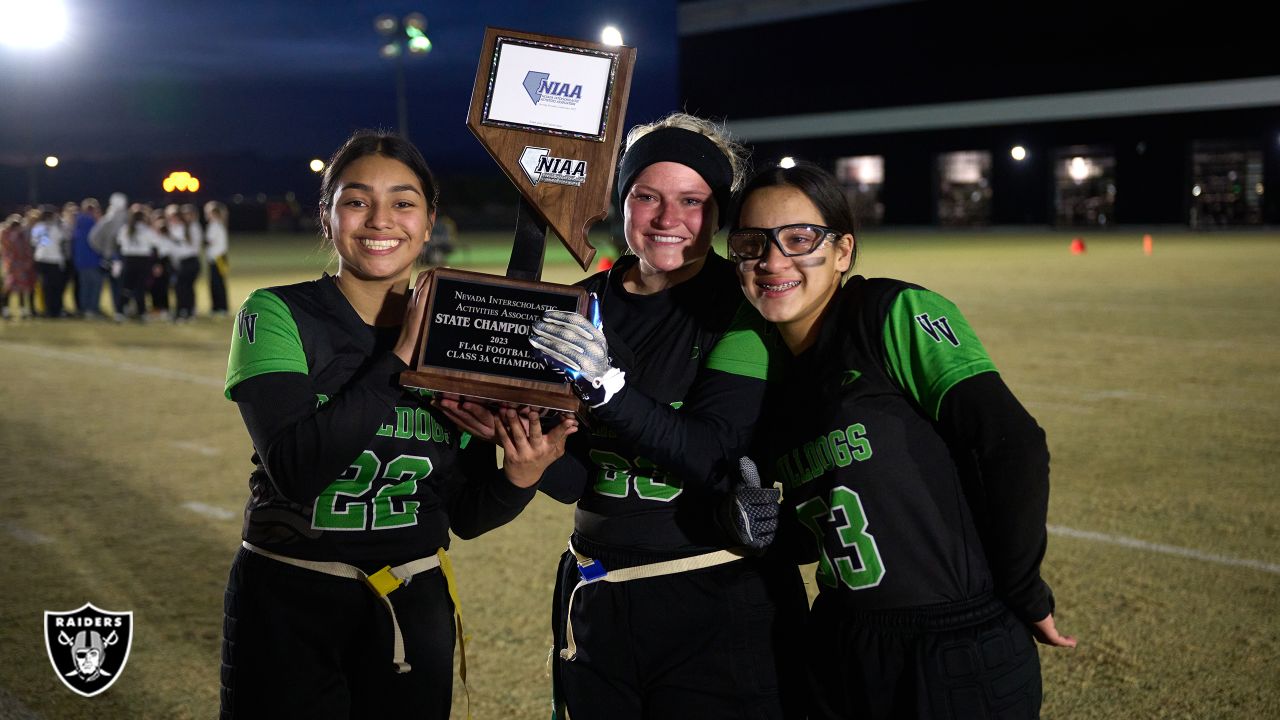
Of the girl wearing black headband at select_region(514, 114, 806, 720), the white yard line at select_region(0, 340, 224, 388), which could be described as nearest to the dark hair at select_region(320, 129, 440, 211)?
the girl wearing black headband at select_region(514, 114, 806, 720)

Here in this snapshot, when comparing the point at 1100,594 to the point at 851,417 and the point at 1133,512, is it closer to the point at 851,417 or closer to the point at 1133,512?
the point at 1133,512

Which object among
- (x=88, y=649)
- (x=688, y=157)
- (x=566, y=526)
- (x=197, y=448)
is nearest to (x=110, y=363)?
(x=197, y=448)

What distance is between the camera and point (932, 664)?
2.17 metres

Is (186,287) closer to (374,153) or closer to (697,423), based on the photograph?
(374,153)

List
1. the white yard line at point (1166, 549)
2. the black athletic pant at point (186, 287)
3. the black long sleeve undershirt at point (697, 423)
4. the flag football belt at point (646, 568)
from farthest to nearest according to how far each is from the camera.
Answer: the black athletic pant at point (186, 287), the white yard line at point (1166, 549), the flag football belt at point (646, 568), the black long sleeve undershirt at point (697, 423)

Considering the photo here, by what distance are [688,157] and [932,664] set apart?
1264 mm

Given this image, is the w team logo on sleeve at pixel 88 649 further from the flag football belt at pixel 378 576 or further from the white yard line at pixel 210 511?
the flag football belt at pixel 378 576

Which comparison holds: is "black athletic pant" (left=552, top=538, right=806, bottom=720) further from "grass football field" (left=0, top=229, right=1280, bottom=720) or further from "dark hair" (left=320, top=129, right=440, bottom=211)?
"grass football field" (left=0, top=229, right=1280, bottom=720)

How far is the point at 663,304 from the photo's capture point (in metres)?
2.67

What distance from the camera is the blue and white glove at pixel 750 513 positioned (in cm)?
233

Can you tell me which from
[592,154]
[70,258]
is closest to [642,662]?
[592,154]

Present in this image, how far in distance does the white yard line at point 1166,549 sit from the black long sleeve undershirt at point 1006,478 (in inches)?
142

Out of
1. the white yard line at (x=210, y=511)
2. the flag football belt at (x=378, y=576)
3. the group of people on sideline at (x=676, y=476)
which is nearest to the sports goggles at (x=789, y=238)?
the group of people on sideline at (x=676, y=476)

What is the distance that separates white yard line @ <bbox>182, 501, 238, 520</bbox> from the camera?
21.0 feet
